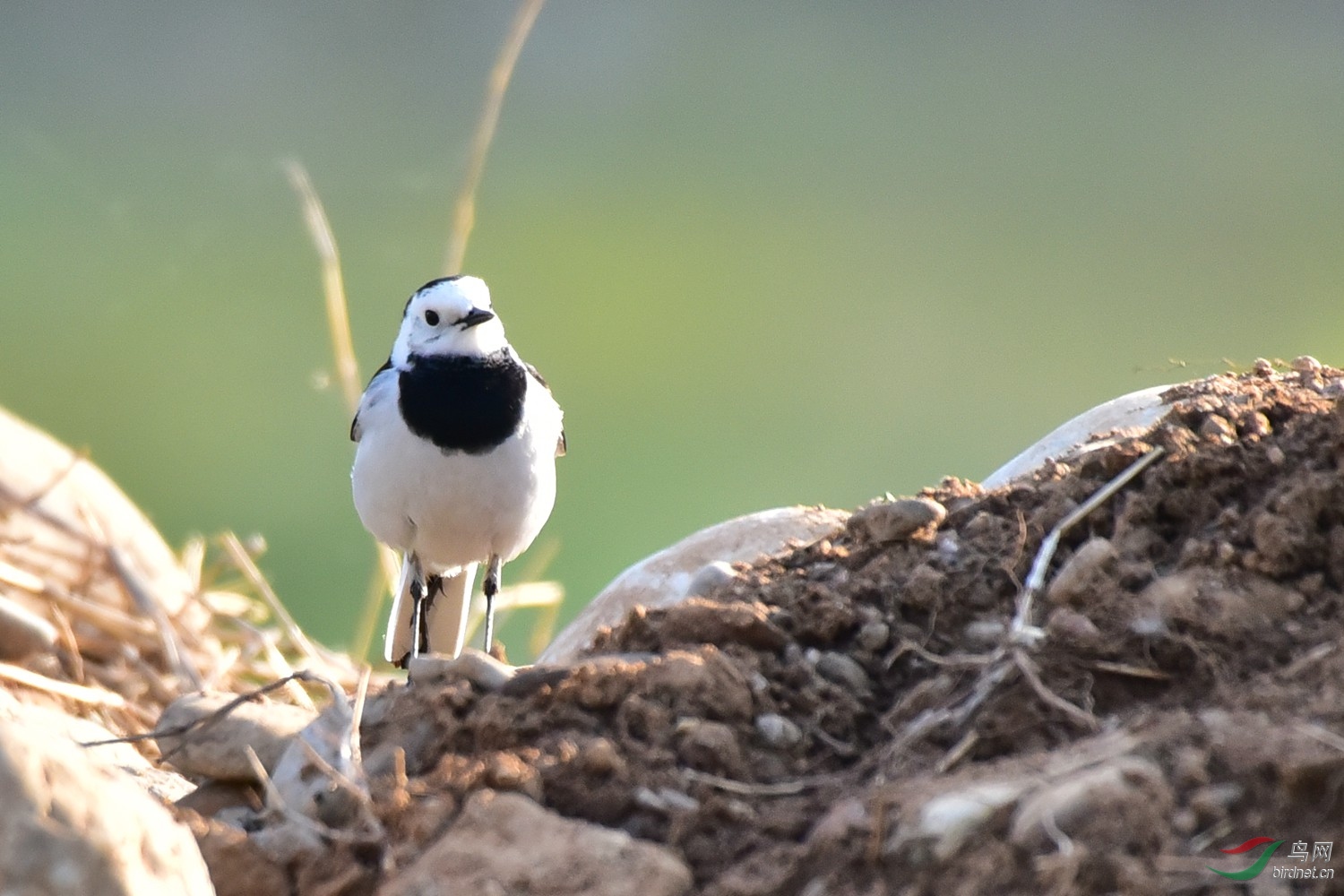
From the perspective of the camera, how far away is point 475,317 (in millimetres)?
4414

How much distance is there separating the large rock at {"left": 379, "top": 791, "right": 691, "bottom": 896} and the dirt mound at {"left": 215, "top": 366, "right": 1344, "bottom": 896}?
5 cm

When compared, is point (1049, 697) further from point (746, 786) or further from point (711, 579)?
point (711, 579)

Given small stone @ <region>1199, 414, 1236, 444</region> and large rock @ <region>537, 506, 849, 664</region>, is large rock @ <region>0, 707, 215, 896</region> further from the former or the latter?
small stone @ <region>1199, 414, 1236, 444</region>

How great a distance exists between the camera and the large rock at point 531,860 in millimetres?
2303

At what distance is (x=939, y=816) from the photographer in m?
2.18

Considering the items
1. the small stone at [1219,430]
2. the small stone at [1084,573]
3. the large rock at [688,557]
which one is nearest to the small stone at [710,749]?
the small stone at [1084,573]

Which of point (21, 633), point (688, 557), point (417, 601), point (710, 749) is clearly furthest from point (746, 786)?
point (21, 633)

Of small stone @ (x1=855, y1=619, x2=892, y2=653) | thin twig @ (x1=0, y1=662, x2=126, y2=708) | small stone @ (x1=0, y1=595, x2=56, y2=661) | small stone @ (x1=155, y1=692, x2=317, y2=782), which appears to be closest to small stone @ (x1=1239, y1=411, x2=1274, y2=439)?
small stone @ (x1=855, y1=619, x2=892, y2=653)

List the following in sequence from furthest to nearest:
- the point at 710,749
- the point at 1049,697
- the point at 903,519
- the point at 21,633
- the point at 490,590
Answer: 1. the point at 490,590
2. the point at 21,633
3. the point at 903,519
4. the point at 710,749
5. the point at 1049,697

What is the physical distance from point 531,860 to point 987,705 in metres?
0.78

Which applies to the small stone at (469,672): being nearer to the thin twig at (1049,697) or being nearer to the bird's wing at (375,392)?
the thin twig at (1049,697)

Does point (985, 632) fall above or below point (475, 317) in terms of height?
below

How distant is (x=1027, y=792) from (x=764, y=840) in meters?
0.42

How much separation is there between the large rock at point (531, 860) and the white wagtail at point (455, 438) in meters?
2.00
